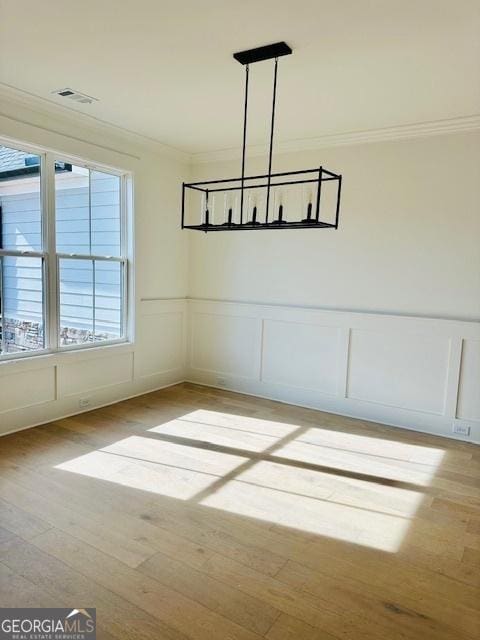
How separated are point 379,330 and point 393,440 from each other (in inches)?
39.6

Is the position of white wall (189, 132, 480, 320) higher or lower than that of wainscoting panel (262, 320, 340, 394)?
higher

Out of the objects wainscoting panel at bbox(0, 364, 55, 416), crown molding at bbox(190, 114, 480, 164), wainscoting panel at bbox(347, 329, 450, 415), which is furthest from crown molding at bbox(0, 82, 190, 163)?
wainscoting panel at bbox(347, 329, 450, 415)

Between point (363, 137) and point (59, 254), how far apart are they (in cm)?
296

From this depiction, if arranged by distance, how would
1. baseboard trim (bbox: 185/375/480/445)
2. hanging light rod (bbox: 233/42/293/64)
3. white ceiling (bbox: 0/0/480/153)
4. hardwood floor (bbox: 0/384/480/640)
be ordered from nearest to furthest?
Result: hardwood floor (bbox: 0/384/480/640) → white ceiling (bbox: 0/0/480/153) → hanging light rod (bbox: 233/42/293/64) → baseboard trim (bbox: 185/375/480/445)

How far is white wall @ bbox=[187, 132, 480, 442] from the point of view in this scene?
382 cm

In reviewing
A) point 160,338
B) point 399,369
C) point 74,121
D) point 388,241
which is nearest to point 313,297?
point 388,241

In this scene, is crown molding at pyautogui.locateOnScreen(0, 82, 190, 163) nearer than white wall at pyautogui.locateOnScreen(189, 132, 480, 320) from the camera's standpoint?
Yes

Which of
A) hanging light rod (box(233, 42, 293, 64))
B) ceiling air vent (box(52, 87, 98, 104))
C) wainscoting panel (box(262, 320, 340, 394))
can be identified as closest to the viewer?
hanging light rod (box(233, 42, 293, 64))

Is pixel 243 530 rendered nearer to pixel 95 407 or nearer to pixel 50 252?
pixel 95 407

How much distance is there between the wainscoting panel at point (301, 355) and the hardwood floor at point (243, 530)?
69cm

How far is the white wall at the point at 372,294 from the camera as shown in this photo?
3818 mm

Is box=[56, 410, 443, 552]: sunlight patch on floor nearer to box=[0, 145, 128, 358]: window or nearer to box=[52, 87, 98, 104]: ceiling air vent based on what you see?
box=[0, 145, 128, 358]: window

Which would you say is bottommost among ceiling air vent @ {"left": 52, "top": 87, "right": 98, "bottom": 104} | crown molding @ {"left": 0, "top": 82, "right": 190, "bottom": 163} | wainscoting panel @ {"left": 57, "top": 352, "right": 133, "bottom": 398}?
wainscoting panel @ {"left": 57, "top": 352, "right": 133, "bottom": 398}

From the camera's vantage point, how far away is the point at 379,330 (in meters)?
4.18
